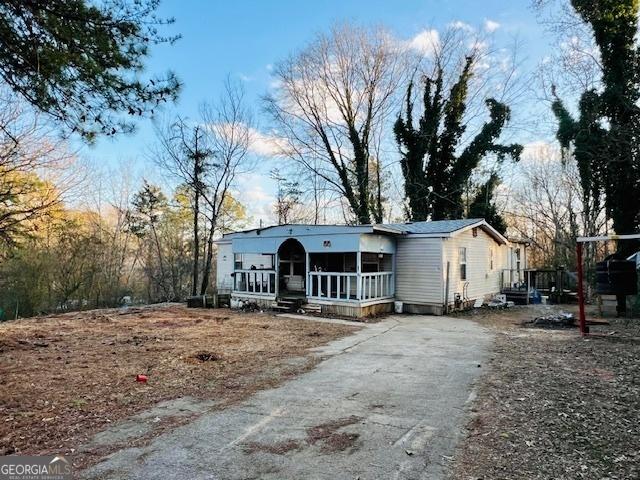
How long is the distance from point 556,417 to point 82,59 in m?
5.78

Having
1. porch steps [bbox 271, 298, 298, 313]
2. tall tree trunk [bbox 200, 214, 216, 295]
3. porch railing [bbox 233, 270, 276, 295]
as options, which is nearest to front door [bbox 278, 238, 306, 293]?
porch railing [bbox 233, 270, 276, 295]

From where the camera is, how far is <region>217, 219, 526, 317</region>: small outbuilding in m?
12.6

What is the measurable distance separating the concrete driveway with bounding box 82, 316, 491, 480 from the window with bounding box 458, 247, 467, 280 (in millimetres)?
8493

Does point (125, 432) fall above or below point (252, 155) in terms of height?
below

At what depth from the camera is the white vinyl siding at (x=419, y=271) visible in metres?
13.3

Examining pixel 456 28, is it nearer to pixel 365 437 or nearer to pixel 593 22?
pixel 593 22

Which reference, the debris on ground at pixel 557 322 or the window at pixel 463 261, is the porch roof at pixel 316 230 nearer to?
the window at pixel 463 261

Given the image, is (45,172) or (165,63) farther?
(45,172)

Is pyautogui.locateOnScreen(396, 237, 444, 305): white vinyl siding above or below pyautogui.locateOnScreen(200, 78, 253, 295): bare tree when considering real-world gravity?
below

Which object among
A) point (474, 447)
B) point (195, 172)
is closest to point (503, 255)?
point (195, 172)

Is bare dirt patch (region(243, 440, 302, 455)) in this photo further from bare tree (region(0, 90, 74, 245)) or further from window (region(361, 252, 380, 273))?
window (region(361, 252, 380, 273))

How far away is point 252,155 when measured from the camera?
21.7 metres

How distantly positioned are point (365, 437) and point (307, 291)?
10011 mm

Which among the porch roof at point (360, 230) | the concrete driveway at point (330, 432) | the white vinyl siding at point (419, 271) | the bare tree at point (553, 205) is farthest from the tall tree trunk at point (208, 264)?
the bare tree at point (553, 205)
